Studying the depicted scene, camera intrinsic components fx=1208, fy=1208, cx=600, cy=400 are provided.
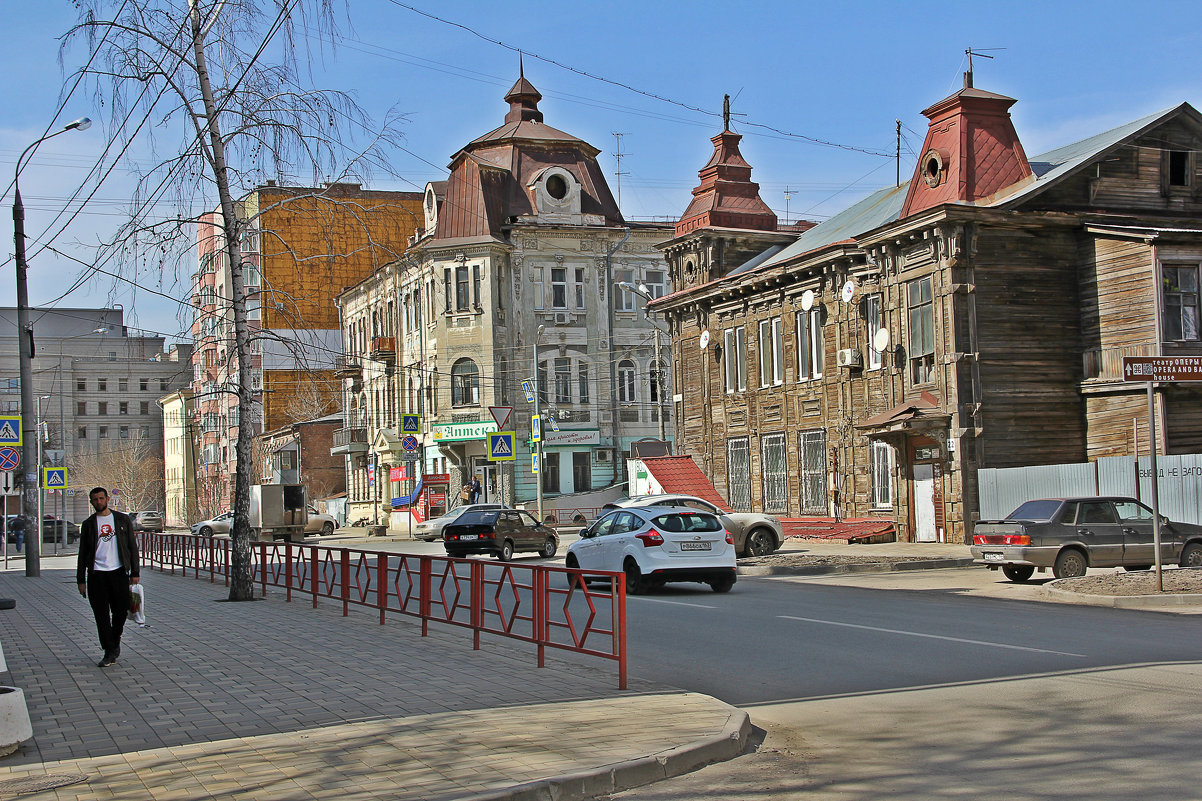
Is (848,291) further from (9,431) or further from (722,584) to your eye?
(9,431)

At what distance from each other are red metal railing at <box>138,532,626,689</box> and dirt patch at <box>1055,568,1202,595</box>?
27.7ft

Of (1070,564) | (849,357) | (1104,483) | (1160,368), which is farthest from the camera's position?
(849,357)

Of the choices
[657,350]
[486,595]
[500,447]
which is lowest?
[486,595]

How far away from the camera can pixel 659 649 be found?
13.2 meters

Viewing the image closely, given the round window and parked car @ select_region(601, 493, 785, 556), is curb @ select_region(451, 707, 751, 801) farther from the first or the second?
Result: the round window

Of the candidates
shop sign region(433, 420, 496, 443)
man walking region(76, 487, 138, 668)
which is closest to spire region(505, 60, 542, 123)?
shop sign region(433, 420, 496, 443)

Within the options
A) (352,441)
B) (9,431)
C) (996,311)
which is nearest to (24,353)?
(9,431)

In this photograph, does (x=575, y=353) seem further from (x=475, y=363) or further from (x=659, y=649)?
(x=659, y=649)

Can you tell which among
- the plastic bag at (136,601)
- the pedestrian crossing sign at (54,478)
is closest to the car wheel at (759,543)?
the plastic bag at (136,601)

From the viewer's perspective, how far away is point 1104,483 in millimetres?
27281

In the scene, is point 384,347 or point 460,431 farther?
point 384,347

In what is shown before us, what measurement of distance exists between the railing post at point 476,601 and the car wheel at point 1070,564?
11702mm

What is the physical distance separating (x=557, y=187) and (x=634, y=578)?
134ft

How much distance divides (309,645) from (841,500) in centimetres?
2438
